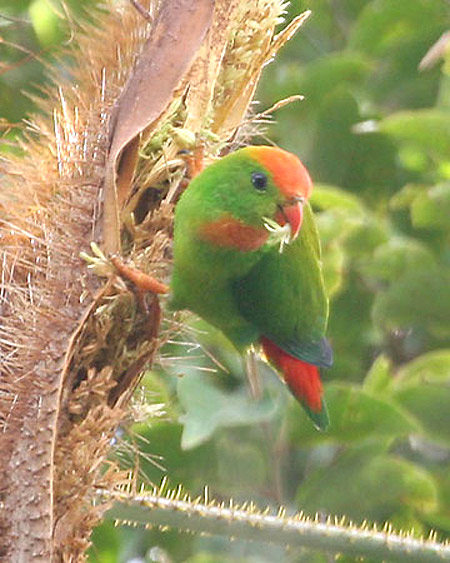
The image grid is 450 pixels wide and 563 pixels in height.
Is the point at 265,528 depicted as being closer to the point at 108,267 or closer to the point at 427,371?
the point at 108,267

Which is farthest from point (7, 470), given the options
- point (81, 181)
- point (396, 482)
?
point (396, 482)

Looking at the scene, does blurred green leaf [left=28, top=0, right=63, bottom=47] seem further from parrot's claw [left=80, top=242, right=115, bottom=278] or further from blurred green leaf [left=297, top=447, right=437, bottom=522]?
parrot's claw [left=80, top=242, right=115, bottom=278]

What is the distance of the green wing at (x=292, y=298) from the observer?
4.77ft

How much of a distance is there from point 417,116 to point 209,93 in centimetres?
109

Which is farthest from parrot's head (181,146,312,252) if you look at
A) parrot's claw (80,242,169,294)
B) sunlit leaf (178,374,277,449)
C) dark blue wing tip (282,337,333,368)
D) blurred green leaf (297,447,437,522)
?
blurred green leaf (297,447,437,522)

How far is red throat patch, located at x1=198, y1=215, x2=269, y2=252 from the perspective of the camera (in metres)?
1.30

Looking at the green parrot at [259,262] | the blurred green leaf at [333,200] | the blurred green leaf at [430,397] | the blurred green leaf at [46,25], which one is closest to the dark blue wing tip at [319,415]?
the green parrot at [259,262]

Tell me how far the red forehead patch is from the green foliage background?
0.47 metres

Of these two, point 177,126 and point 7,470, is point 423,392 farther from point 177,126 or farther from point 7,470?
point 7,470

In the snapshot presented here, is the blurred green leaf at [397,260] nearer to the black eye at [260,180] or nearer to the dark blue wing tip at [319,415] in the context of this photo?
the dark blue wing tip at [319,415]

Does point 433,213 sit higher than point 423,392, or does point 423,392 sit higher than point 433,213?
point 433,213

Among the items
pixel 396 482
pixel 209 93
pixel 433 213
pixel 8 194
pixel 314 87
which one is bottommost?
pixel 396 482

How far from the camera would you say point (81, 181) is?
1199 millimetres

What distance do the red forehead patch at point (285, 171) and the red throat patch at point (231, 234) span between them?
0.24 ft
